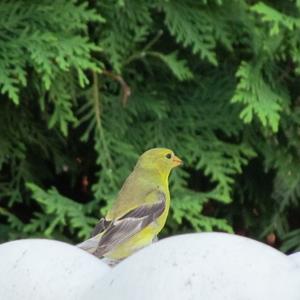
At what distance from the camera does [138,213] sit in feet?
11.1

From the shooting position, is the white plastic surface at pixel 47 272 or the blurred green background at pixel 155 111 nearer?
the white plastic surface at pixel 47 272

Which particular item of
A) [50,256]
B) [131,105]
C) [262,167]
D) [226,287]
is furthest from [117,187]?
[226,287]

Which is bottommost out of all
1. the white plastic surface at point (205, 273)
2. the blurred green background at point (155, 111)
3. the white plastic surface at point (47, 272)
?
the blurred green background at point (155, 111)

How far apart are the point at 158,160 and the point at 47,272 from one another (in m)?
1.66

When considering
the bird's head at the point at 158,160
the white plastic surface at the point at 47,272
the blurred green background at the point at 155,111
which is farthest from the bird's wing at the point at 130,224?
the white plastic surface at the point at 47,272

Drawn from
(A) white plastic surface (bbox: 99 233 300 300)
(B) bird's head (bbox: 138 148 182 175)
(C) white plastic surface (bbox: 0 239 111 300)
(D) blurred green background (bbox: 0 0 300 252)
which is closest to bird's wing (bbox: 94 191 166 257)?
(B) bird's head (bbox: 138 148 182 175)

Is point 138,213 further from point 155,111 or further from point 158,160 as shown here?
point 155,111

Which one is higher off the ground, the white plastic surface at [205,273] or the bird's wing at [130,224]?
the white plastic surface at [205,273]

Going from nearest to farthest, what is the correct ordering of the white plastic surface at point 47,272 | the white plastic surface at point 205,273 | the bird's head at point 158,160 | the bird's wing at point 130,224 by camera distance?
the white plastic surface at point 205,273
the white plastic surface at point 47,272
the bird's wing at point 130,224
the bird's head at point 158,160

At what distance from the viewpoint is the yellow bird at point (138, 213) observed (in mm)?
3293

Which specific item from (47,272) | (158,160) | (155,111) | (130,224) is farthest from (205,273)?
(155,111)

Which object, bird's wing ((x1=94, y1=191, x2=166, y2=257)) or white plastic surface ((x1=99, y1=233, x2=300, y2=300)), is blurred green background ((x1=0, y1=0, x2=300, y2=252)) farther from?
white plastic surface ((x1=99, y1=233, x2=300, y2=300))

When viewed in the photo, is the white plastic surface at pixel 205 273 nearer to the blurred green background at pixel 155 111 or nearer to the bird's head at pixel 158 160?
the bird's head at pixel 158 160

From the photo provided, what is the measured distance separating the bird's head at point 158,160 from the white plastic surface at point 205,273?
1.68 metres
